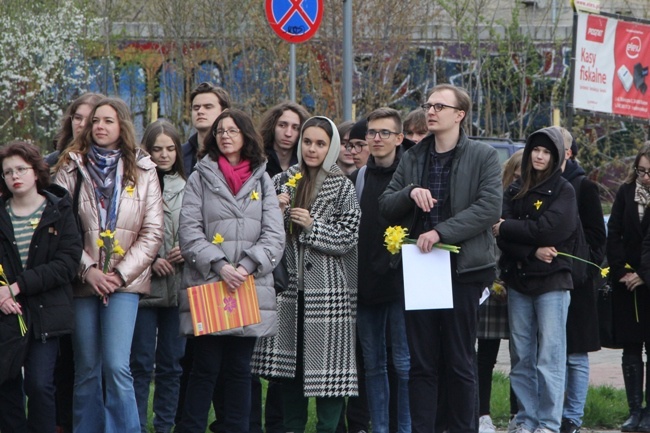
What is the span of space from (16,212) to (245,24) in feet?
58.8

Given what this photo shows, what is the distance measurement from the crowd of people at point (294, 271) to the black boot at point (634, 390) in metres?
0.01

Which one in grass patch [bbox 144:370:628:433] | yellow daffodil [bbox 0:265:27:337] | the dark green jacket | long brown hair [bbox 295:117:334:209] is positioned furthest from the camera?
grass patch [bbox 144:370:628:433]

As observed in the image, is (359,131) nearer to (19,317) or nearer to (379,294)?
(379,294)

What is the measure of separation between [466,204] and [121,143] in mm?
2207

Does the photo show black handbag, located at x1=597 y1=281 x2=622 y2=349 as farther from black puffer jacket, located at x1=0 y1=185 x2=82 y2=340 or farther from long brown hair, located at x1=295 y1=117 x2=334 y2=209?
black puffer jacket, located at x1=0 y1=185 x2=82 y2=340

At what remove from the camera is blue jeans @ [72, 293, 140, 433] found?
7098 mm

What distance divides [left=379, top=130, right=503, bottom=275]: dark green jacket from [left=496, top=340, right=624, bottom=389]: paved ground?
3907mm

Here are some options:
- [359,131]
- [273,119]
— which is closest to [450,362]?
[359,131]

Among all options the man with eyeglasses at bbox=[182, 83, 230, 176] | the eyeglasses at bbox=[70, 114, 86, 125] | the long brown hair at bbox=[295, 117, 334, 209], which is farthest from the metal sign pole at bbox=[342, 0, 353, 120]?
the eyeglasses at bbox=[70, 114, 86, 125]

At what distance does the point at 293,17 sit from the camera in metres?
11.7

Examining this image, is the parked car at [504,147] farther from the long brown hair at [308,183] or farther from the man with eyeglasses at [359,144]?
the long brown hair at [308,183]

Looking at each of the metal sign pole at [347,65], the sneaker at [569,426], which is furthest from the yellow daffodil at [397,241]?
the metal sign pole at [347,65]

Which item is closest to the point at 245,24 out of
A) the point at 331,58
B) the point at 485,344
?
the point at 331,58

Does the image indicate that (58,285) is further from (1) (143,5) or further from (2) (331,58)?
(1) (143,5)
